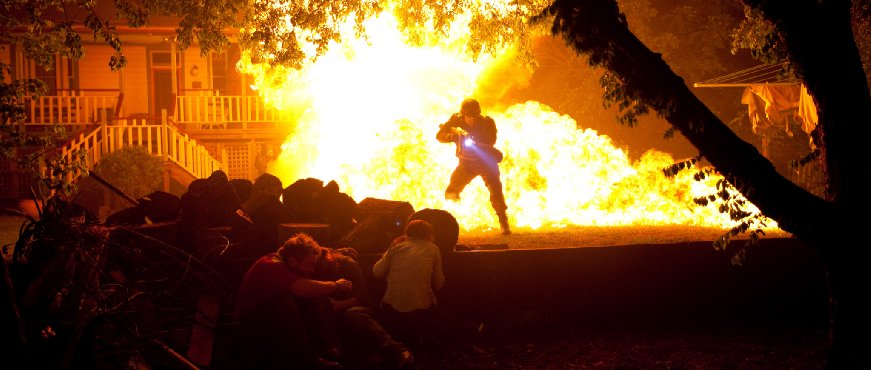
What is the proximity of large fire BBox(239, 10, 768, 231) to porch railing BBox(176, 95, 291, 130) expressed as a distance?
4.00m

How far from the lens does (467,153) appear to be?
38.2ft

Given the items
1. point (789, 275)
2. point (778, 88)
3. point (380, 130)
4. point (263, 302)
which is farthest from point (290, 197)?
point (778, 88)

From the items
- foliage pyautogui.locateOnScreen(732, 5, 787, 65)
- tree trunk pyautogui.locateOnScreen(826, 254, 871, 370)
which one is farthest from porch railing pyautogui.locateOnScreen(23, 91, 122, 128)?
tree trunk pyautogui.locateOnScreen(826, 254, 871, 370)

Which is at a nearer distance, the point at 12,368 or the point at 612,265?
the point at 12,368

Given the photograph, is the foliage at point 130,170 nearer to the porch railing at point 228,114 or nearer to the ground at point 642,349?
the porch railing at point 228,114

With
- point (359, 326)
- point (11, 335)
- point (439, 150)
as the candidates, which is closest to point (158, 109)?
point (439, 150)

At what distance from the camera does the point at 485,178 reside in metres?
11.6

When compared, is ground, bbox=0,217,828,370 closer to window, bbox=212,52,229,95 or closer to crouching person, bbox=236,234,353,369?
crouching person, bbox=236,234,353,369

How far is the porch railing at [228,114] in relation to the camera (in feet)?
67.1

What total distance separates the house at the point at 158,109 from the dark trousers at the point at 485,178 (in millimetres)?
7225

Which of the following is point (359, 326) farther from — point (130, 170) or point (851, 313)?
point (130, 170)

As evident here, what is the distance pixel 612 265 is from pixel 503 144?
18.8 feet

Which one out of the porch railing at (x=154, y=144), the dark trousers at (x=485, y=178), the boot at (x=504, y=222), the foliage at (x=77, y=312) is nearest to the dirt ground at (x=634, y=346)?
the boot at (x=504, y=222)

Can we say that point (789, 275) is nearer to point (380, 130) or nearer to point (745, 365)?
point (745, 365)
